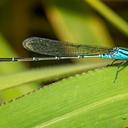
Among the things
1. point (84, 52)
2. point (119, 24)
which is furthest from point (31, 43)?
point (119, 24)

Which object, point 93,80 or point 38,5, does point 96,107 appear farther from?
point 38,5

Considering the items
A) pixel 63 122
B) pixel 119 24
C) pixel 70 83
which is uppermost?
pixel 119 24

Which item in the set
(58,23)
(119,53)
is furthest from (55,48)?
(119,53)

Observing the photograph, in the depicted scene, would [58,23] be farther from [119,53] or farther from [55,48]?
[119,53]

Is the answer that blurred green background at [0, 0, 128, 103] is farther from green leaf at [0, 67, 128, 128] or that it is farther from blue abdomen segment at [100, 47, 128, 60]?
green leaf at [0, 67, 128, 128]

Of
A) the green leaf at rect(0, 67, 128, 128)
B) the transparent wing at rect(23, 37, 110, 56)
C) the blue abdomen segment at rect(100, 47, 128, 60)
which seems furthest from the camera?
the transparent wing at rect(23, 37, 110, 56)

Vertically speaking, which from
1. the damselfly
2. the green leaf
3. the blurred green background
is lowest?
the green leaf

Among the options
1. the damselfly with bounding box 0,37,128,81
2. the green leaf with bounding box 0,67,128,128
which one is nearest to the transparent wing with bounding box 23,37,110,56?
the damselfly with bounding box 0,37,128,81
